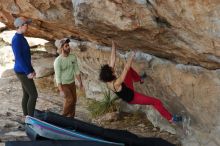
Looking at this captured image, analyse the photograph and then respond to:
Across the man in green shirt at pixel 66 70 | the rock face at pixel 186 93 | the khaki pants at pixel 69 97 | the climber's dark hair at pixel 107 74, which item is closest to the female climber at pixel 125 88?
the climber's dark hair at pixel 107 74

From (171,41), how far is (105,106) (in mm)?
3252

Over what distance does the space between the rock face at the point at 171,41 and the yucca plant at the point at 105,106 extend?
3.22 feet

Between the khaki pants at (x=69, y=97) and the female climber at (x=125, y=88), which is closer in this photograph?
the female climber at (x=125, y=88)

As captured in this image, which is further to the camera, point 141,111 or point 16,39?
point 141,111

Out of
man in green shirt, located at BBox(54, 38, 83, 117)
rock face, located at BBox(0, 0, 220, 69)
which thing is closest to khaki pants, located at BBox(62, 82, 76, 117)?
man in green shirt, located at BBox(54, 38, 83, 117)

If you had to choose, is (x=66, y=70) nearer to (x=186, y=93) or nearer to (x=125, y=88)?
(x=125, y=88)

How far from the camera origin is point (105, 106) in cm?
985

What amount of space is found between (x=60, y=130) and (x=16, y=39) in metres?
1.77

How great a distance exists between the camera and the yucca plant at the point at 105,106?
9797mm

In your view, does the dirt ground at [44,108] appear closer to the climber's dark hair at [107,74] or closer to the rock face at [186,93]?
the rock face at [186,93]

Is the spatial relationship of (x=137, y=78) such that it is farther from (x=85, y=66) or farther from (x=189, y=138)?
(x=85, y=66)

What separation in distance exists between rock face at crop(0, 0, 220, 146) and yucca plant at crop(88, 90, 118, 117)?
38.6 inches

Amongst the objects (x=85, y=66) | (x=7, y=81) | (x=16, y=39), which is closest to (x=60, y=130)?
(x=16, y=39)

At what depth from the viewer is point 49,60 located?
42.4 feet
